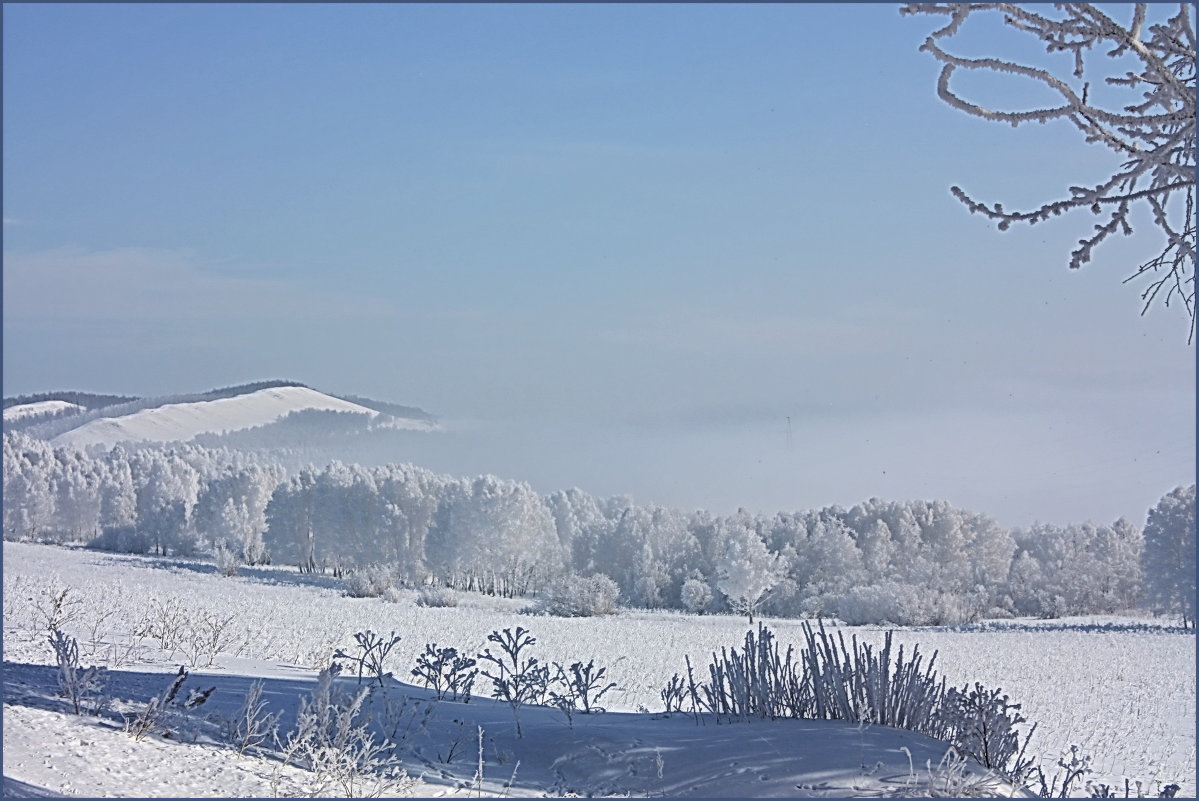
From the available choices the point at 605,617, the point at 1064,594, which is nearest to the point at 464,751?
the point at 605,617

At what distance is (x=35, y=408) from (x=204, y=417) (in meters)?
7.57

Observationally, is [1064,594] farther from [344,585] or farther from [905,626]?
[344,585]

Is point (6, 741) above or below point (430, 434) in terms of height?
below

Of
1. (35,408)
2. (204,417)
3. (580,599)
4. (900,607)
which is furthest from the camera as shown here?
(204,417)

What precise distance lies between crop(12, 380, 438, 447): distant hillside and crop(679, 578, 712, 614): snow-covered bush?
1274 centimetres

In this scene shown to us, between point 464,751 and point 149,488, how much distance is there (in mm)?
42772

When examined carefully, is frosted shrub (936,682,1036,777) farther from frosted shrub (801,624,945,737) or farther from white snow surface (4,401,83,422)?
white snow surface (4,401,83,422)

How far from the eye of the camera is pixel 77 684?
4.73m

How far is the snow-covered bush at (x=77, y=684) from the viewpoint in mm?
4688

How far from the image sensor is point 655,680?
35.3 ft

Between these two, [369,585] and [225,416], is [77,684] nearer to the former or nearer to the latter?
[369,585]

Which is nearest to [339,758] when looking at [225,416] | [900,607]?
[900,607]

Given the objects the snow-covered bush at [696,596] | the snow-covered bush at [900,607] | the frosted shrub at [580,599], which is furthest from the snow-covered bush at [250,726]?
the snow-covered bush at [696,596]

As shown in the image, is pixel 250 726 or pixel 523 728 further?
pixel 523 728
